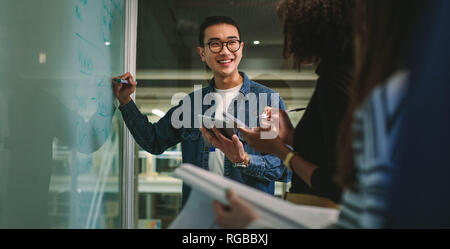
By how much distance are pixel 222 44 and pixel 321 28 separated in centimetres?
76

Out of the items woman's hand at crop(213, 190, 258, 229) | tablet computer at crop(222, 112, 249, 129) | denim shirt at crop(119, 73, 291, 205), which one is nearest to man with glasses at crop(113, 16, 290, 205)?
denim shirt at crop(119, 73, 291, 205)

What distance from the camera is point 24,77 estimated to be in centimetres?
74

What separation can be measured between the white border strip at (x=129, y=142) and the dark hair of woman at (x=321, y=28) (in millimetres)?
976

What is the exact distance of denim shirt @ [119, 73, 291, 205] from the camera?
1344 millimetres

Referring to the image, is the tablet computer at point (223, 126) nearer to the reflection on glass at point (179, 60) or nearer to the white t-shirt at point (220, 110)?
the white t-shirt at point (220, 110)

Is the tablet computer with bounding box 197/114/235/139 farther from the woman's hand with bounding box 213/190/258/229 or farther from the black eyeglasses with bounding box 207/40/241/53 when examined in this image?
the woman's hand with bounding box 213/190/258/229

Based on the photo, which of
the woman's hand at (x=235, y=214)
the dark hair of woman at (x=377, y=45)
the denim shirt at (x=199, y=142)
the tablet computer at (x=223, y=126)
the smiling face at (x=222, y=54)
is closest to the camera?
the dark hair of woman at (x=377, y=45)

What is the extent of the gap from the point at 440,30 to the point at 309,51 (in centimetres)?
40

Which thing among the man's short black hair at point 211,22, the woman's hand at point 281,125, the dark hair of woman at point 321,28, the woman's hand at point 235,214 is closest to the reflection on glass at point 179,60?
the man's short black hair at point 211,22

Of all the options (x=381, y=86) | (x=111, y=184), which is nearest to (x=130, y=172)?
(x=111, y=184)

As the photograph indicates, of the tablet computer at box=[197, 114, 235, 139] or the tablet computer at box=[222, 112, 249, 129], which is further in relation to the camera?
the tablet computer at box=[197, 114, 235, 139]

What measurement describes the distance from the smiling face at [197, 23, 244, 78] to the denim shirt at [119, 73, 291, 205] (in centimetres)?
8

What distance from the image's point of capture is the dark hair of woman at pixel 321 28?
718 millimetres
